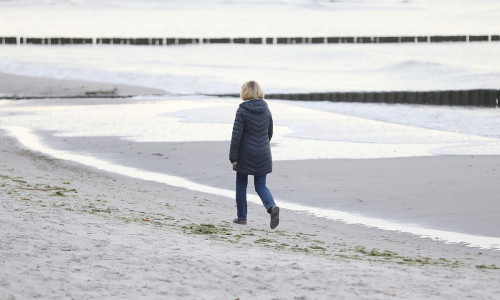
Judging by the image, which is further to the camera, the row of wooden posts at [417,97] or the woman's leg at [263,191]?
the row of wooden posts at [417,97]

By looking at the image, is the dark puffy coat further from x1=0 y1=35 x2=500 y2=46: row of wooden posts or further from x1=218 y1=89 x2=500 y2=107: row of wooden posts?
x1=0 y1=35 x2=500 y2=46: row of wooden posts

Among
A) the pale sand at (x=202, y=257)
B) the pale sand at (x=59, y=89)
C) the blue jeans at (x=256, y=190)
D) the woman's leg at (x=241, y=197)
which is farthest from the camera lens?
the pale sand at (x=59, y=89)

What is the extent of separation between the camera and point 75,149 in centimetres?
1842

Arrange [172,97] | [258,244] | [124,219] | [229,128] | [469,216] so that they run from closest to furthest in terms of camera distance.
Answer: [258,244], [124,219], [469,216], [229,128], [172,97]

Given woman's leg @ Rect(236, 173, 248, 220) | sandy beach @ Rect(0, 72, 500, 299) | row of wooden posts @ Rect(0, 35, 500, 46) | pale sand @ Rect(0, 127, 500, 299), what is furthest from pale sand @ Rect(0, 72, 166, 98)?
row of wooden posts @ Rect(0, 35, 500, 46)

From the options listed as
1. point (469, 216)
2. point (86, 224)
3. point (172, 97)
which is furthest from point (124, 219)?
point (172, 97)

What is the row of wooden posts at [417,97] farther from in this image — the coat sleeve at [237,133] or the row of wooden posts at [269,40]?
the row of wooden posts at [269,40]

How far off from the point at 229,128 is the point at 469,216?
11899mm

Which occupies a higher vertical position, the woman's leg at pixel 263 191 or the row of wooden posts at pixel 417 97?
the woman's leg at pixel 263 191

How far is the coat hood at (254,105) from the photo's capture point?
9.20 m

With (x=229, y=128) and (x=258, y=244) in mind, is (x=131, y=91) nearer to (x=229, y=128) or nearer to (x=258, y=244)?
(x=229, y=128)

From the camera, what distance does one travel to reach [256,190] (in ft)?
31.2

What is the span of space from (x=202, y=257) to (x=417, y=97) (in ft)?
108

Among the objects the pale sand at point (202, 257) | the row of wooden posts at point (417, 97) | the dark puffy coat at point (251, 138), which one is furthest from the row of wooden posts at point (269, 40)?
the dark puffy coat at point (251, 138)
